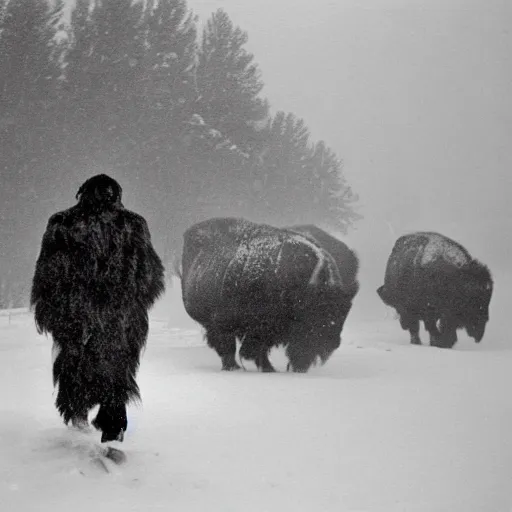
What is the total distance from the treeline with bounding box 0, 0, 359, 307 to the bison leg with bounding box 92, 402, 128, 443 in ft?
61.0

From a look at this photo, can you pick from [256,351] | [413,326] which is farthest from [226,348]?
[413,326]

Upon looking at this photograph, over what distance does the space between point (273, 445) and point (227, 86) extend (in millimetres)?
26540

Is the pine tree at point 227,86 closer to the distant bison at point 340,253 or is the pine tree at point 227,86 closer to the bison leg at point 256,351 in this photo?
the distant bison at point 340,253

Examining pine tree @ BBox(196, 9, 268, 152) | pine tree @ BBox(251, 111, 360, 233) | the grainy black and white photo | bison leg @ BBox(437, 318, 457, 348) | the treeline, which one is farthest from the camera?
pine tree @ BBox(251, 111, 360, 233)

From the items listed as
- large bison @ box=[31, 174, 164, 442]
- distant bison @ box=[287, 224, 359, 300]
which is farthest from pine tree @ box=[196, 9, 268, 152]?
large bison @ box=[31, 174, 164, 442]

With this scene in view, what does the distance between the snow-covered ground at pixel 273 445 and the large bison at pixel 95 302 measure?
14.4 inches

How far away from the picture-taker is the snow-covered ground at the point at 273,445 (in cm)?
380

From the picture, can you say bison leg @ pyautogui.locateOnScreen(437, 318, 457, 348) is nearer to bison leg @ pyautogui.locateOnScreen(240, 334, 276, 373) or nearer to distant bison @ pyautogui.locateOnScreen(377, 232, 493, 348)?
distant bison @ pyautogui.locateOnScreen(377, 232, 493, 348)

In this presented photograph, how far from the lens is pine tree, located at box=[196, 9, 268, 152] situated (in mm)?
28156

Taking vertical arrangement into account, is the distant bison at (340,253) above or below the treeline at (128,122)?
below

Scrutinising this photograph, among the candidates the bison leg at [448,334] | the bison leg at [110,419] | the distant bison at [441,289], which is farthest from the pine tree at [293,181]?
the bison leg at [110,419]

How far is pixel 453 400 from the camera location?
6.70 meters

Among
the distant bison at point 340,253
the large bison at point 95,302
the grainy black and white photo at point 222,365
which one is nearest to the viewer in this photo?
the grainy black and white photo at point 222,365

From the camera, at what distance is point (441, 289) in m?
12.4
